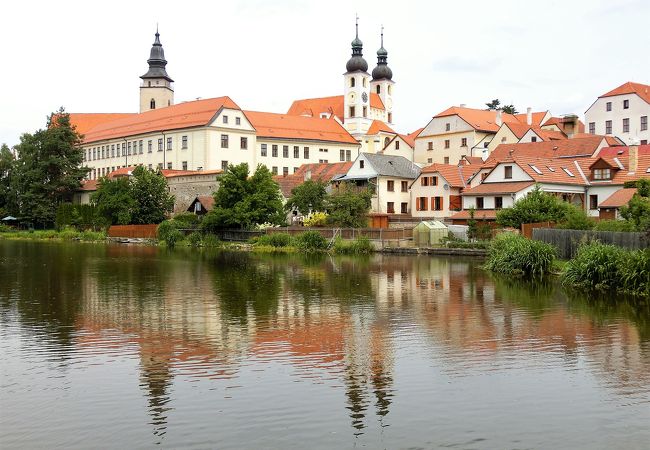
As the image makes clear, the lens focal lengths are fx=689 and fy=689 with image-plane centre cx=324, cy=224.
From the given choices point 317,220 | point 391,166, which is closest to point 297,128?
point 391,166

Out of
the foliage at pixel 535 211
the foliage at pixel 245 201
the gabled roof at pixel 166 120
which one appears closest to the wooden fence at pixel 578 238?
the foliage at pixel 535 211

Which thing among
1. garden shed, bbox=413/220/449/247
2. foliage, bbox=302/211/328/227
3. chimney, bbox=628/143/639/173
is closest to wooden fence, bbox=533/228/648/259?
garden shed, bbox=413/220/449/247

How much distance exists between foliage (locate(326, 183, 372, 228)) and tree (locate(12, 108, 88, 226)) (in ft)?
132

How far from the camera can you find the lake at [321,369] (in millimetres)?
10320

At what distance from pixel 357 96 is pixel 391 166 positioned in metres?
43.6

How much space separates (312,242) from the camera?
5378 cm

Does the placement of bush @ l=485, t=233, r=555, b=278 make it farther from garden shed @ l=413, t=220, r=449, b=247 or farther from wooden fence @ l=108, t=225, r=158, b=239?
wooden fence @ l=108, t=225, r=158, b=239

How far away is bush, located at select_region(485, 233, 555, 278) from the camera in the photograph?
32625 millimetres

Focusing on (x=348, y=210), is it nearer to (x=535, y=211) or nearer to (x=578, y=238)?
(x=535, y=211)

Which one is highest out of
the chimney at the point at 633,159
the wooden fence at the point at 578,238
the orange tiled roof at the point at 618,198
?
the chimney at the point at 633,159

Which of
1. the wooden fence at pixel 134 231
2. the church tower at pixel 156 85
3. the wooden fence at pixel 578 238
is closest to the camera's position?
the wooden fence at pixel 578 238

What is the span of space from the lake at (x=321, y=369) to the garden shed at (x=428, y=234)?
2513cm

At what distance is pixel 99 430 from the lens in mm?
10320

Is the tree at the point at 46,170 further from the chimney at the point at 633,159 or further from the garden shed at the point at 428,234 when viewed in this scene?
the chimney at the point at 633,159
